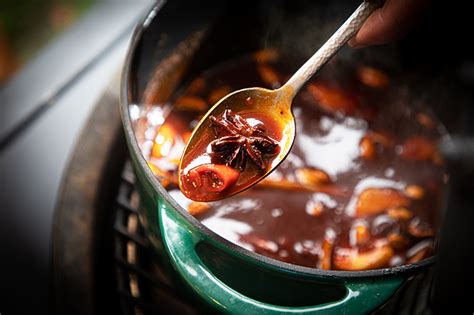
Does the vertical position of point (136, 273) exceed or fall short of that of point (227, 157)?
it falls short

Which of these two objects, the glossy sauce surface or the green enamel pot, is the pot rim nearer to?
the green enamel pot

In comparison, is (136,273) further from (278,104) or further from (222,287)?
(278,104)

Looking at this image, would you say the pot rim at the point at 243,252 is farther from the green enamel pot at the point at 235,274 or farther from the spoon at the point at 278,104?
the spoon at the point at 278,104

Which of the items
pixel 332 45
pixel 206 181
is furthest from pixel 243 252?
pixel 332 45

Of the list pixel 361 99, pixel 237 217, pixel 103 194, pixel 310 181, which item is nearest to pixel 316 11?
pixel 361 99

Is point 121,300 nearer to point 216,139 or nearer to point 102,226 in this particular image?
point 102,226

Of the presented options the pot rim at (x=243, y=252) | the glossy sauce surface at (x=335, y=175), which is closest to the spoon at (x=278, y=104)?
the pot rim at (x=243, y=252)
